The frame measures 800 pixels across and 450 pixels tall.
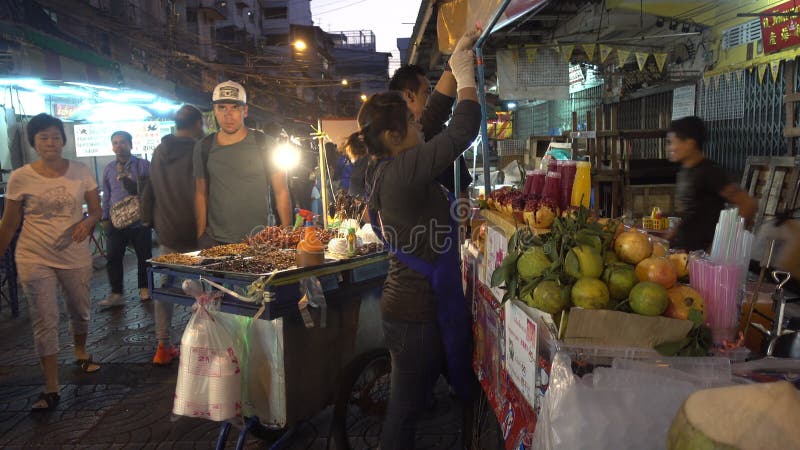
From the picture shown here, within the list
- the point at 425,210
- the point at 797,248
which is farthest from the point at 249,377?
the point at 797,248

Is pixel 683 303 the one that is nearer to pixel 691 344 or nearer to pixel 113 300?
pixel 691 344

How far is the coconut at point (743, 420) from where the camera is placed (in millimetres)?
1157

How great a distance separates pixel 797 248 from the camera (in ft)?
9.64

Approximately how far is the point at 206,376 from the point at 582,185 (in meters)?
2.31

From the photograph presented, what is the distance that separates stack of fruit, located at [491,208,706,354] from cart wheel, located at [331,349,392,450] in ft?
4.93

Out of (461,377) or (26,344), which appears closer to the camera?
(461,377)

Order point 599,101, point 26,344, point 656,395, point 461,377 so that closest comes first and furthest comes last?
point 656,395, point 461,377, point 26,344, point 599,101

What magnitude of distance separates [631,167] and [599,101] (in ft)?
14.9

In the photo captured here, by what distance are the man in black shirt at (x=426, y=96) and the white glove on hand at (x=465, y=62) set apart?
0.39 metres

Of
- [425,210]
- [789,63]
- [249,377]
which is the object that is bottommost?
[249,377]

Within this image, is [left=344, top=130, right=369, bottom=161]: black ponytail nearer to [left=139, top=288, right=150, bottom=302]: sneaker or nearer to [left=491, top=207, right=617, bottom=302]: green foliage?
[left=491, top=207, right=617, bottom=302]: green foliage

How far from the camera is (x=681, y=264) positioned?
81.0 inches

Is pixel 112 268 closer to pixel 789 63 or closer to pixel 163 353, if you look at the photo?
pixel 163 353

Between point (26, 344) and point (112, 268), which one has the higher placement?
point (112, 268)
